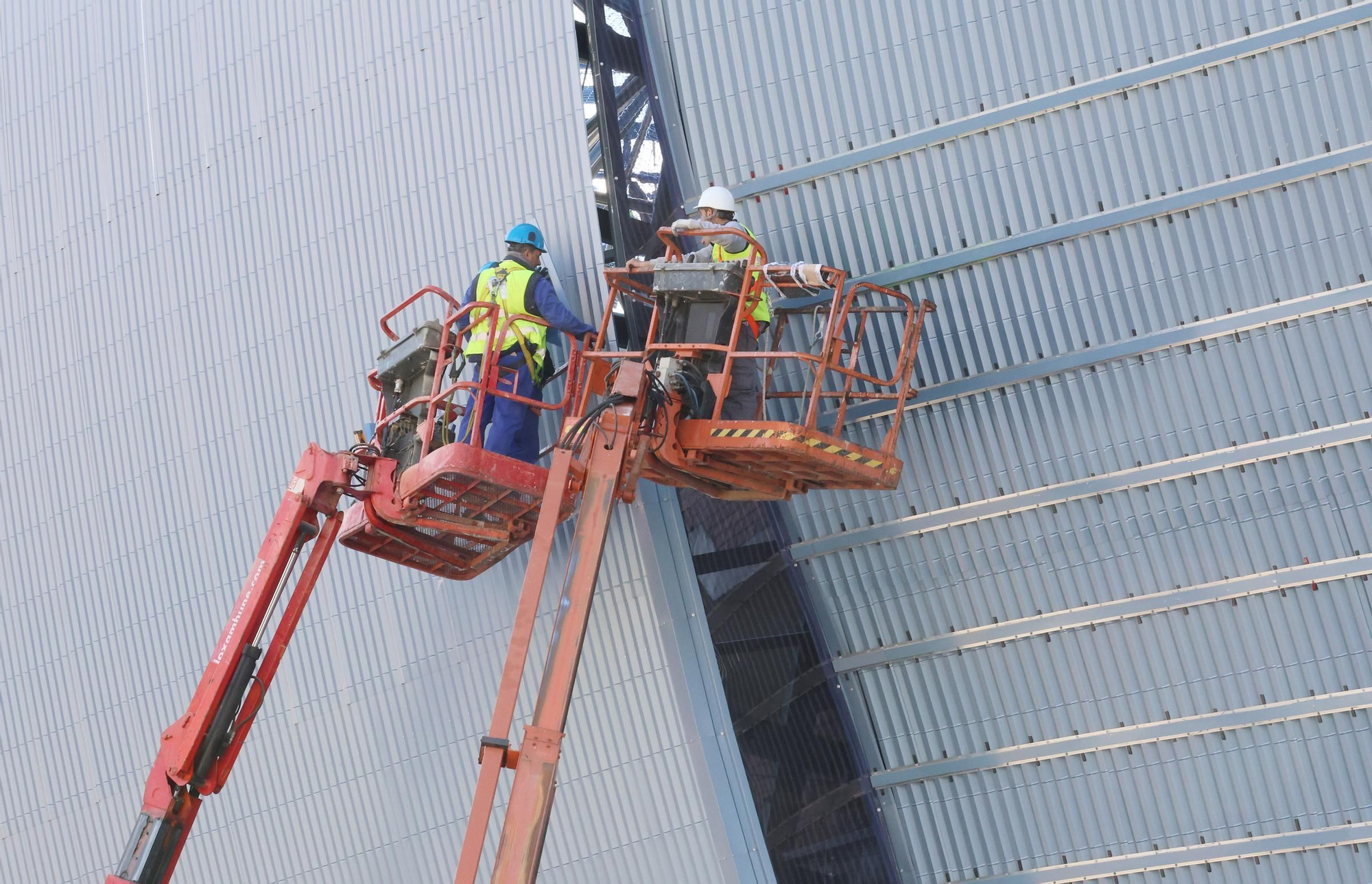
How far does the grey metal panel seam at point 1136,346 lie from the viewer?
13.3 metres

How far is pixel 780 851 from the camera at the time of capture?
48.7 ft

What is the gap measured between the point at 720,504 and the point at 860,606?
168cm

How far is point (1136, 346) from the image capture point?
540 inches

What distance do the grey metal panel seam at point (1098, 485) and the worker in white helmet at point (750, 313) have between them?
1869 millimetres

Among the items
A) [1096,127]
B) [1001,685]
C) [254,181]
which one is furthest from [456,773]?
Result: [1096,127]

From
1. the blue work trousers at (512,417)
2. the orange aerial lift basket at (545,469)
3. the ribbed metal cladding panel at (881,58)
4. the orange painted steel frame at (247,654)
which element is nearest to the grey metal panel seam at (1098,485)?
the orange aerial lift basket at (545,469)

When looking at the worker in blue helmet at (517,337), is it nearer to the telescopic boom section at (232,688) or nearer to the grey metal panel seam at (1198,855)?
the telescopic boom section at (232,688)

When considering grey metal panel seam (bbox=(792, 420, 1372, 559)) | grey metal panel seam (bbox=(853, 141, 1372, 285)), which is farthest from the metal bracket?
grey metal panel seam (bbox=(853, 141, 1372, 285))

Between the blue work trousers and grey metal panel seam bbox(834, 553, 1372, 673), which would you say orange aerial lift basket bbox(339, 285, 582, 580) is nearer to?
the blue work trousers

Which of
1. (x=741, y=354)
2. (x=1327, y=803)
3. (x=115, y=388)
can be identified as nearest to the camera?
(x=741, y=354)

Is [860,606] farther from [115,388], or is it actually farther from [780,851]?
[115,388]

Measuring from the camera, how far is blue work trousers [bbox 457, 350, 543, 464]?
1355 cm

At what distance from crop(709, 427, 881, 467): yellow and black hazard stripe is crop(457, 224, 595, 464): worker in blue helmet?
1659mm

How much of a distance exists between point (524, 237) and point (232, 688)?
4.84m
